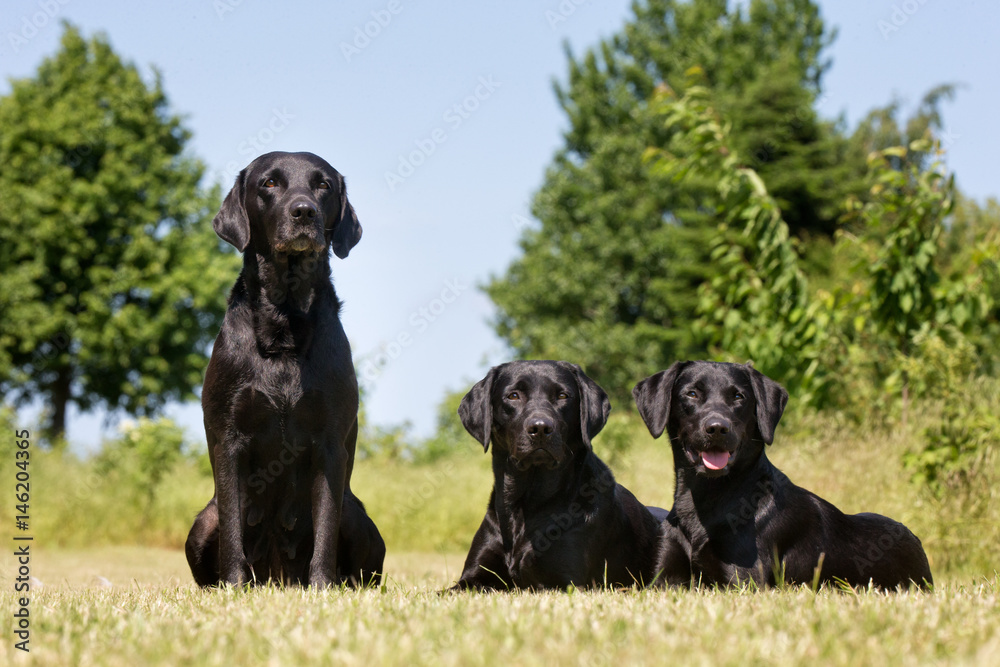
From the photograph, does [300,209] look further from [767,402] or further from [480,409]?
[767,402]

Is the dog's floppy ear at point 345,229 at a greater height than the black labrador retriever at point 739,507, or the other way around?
the dog's floppy ear at point 345,229

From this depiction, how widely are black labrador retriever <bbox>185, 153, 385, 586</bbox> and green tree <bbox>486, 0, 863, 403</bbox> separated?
1975 centimetres

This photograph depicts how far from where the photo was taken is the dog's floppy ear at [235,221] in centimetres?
459

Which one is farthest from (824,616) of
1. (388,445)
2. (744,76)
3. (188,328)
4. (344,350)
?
(744,76)

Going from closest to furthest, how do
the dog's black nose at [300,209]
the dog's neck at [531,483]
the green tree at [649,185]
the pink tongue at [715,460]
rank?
the dog's black nose at [300,209]
the pink tongue at [715,460]
the dog's neck at [531,483]
the green tree at [649,185]

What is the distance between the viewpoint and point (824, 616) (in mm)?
2939

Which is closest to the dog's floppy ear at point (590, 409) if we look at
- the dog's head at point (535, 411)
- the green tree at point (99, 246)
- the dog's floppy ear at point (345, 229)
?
the dog's head at point (535, 411)

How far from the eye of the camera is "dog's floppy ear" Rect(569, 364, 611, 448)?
16.2 ft

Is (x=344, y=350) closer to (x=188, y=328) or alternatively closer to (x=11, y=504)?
(x=11, y=504)

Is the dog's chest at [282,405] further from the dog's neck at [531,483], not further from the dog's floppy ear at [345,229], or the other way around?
the dog's neck at [531,483]

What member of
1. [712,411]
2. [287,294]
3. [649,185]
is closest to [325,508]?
[287,294]

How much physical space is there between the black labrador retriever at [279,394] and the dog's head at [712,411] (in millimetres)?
1706

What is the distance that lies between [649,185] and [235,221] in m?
25.7

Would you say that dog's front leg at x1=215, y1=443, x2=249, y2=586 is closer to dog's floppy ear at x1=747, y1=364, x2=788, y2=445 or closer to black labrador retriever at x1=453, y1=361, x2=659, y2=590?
black labrador retriever at x1=453, y1=361, x2=659, y2=590
